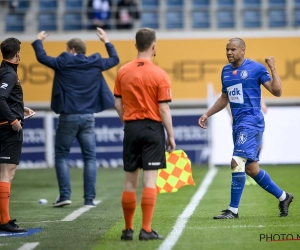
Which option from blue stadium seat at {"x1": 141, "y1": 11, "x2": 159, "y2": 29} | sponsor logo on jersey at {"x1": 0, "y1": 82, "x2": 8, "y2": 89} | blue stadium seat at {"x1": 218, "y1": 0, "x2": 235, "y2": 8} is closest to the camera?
sponsor logo on jersey at {"x1": 0, "y1": 82, "x2": 8, "y2": 89}

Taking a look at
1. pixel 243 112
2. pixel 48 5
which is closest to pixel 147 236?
pixel 243 112

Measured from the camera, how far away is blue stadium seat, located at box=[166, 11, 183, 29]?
2423 centimetres

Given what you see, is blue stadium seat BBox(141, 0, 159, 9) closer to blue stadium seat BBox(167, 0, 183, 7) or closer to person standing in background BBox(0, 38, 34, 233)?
blue stadium seat BBox(167, 0, 183, 7)

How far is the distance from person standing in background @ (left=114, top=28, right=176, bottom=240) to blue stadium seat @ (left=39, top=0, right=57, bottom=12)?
58.0ft

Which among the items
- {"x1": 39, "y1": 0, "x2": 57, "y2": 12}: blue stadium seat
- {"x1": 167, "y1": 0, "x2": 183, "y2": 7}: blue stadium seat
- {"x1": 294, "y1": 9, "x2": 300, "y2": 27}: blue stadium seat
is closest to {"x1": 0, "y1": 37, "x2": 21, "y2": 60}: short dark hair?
{"x1": 39, "y1": 0, "x2": 57, "y2": 12}: blue stadium seat

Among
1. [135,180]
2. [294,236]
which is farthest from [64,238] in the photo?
[294,236]

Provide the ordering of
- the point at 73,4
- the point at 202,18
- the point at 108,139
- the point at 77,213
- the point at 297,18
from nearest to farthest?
the point at 77,213 < the point at 108,139 < the point at 202,18 < the point at 297,18 < the point at 73,4

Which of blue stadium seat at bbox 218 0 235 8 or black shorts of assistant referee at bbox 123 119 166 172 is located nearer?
black shorts of assistant referee at bbox 123 119 166 172

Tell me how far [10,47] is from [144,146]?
5.70 ft

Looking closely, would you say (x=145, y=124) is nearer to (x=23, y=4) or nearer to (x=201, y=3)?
(x=201, y=3)

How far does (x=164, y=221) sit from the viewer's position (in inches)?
347

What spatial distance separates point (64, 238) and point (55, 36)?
632 inches

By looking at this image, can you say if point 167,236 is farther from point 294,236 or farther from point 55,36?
point 55,36

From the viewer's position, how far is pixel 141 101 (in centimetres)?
724
